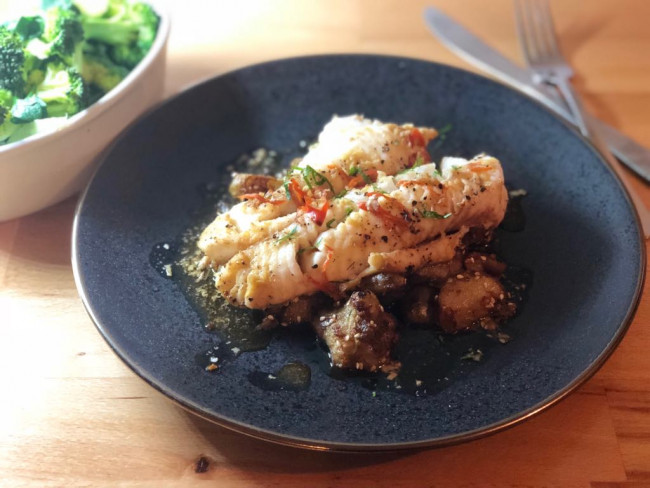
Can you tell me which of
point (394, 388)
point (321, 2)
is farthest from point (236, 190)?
point (321, 2)

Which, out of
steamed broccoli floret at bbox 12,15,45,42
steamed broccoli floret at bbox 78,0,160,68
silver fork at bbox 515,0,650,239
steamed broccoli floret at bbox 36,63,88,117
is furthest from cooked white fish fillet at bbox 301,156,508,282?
steamed broccoli floret at bbox 12,15,45,42

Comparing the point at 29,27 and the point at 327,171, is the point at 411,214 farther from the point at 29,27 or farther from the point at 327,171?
the point at 29,27

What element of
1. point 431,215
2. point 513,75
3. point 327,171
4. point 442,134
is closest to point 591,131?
point 513,75

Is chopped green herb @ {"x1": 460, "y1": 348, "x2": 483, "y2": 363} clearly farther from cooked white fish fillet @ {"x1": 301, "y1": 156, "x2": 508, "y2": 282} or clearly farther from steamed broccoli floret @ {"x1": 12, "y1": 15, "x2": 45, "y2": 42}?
steamed broccoli floret @ {"x1": 12, "y1": 15, "x2": 45, "y2": 42}

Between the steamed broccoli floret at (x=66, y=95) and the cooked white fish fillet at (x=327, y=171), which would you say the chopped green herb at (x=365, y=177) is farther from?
the steamed broccoli floret at (x=66, y=95)

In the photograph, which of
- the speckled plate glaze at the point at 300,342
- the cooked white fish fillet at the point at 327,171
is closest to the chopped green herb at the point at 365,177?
the cooked white fish fillet at the point at 327,171
